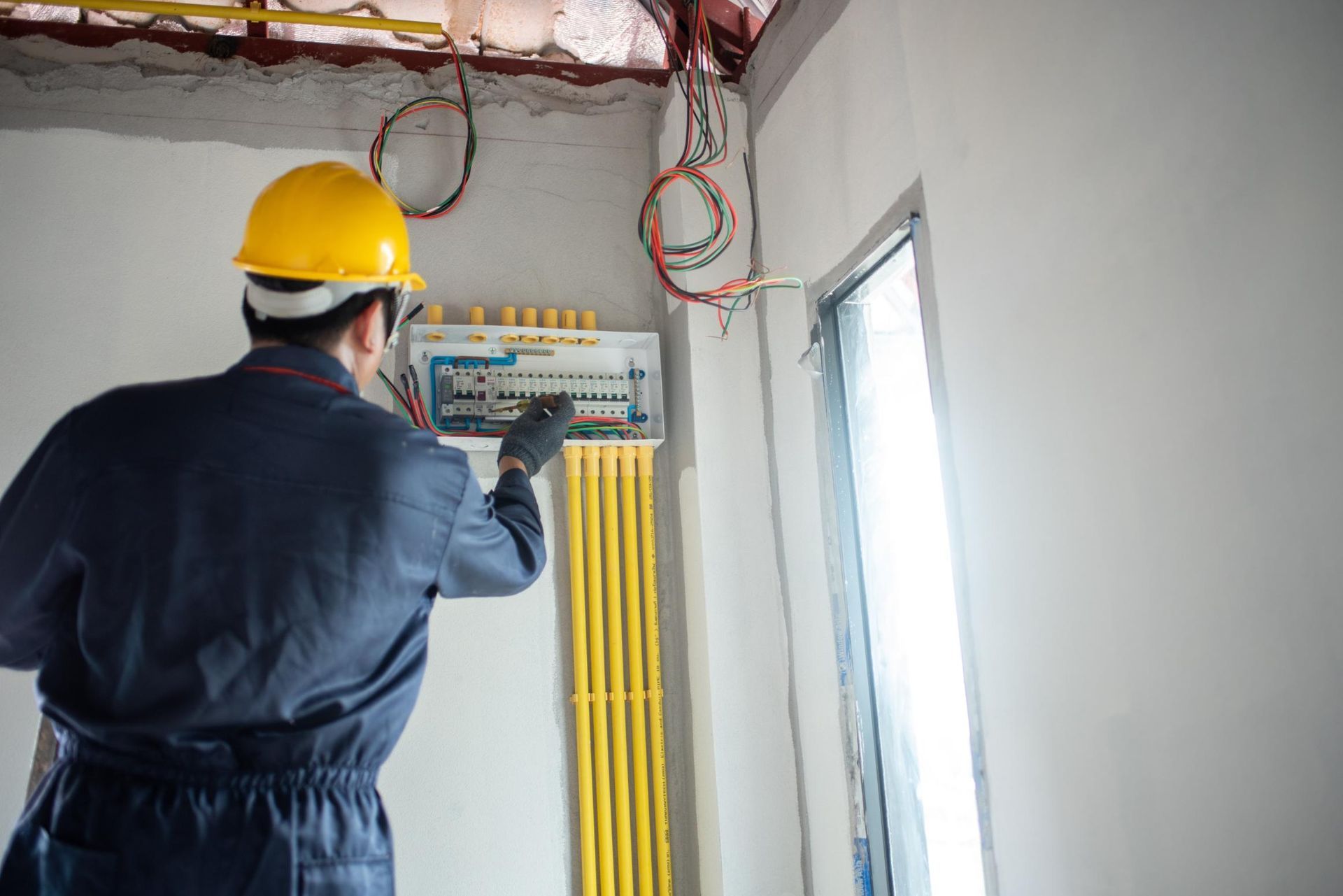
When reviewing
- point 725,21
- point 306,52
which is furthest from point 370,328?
point 725,21

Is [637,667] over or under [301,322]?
under

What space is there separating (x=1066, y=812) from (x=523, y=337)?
63.8 inches

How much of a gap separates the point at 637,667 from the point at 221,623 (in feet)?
4.30

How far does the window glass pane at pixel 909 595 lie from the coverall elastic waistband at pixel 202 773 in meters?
0.99

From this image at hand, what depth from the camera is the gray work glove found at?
1754 millimetres

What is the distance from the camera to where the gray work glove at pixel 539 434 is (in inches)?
69.1

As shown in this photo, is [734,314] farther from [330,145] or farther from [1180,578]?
[1180,578]

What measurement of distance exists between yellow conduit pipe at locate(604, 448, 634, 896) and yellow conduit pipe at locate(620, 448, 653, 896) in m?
0.02

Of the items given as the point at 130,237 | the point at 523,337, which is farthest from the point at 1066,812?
the point at 130,237

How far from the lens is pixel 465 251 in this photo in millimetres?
2453

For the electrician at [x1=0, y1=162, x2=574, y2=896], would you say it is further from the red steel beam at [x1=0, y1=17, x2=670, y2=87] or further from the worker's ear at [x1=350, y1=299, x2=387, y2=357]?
the red steel beam at [x1=0, y1=17, x2=670, y2=87]

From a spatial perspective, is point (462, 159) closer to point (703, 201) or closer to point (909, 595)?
point (703, 201)

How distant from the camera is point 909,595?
1.75 m

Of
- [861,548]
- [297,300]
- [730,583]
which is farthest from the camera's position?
[730,583]
